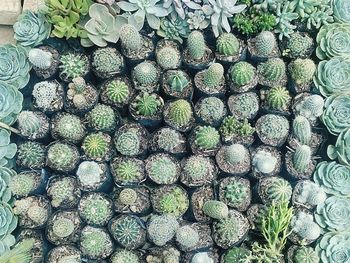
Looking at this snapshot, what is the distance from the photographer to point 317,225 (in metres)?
2.10

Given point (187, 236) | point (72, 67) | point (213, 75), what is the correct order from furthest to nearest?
point (72, 67) < point (213, 75) < point (187, 236)

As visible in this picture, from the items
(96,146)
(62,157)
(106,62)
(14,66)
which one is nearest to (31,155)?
(62,157)

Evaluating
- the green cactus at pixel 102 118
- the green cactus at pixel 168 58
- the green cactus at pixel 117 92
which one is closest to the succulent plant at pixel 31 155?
the green cactus at pixel 102 118

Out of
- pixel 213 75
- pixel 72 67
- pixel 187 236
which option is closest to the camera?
pixel 187 236

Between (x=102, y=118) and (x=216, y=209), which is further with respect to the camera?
(x=102, y=118)

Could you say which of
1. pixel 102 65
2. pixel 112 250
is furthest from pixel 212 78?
pixel 112 250

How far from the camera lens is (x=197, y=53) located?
2197 millimetres

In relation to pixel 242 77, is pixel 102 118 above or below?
below

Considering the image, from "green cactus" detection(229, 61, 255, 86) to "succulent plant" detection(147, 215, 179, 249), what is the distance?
580mm

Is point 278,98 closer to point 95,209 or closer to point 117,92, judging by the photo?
point 117,92

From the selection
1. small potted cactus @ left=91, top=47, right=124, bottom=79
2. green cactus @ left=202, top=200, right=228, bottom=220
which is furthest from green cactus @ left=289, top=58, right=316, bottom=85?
small potted cactus @ left=91, top=47, right=124, bottom=79

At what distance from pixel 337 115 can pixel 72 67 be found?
3.44 ft

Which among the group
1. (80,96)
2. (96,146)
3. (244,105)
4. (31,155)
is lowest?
(31,155)

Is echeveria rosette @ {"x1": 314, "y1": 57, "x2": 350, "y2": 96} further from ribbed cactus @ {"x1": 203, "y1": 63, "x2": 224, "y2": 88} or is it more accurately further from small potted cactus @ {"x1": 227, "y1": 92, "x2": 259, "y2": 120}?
ribbed cactus @ {"x1": 203, "y1": 63, "x2": 224, "y2": 88}
